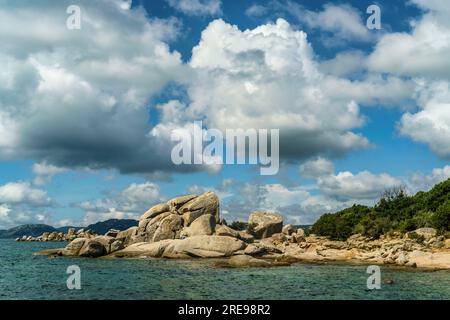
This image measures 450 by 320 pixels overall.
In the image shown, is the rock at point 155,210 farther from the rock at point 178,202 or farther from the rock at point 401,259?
the rock at point 401,259

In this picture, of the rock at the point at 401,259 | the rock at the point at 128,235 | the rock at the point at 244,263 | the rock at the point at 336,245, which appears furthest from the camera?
the rock at the point at 128,235

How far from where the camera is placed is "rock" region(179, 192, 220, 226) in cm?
6575

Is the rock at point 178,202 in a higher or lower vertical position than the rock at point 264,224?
higher

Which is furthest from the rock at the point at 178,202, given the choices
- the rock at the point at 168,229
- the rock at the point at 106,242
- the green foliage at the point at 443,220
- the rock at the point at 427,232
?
the green foliage at the point at 443,220

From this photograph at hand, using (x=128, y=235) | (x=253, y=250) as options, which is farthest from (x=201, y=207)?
(x=253, y=250)

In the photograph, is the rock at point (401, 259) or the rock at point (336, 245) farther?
the rock at point (336, 245)

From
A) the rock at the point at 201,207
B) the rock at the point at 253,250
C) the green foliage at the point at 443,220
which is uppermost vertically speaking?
the rock at the point at 201,207

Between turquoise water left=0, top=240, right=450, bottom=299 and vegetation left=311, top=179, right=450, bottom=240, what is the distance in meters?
19.4

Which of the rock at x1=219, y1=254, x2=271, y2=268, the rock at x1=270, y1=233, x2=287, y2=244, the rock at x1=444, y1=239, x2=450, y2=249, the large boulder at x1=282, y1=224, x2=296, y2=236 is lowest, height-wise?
the rock at x1=219, y1=254, x2=271, y2=268

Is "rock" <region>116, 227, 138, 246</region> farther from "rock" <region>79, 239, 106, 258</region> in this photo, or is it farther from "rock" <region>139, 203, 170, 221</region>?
"rock" <region>79, 239, 106, 258</region>

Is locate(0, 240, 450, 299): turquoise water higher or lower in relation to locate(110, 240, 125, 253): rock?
lower

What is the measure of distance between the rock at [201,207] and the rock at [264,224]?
33.2 ft

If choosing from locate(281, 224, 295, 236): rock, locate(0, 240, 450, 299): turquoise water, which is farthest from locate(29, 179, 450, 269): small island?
locate(0, 240, 450, 299): turquoise water

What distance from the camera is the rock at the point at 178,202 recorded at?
224 ft
